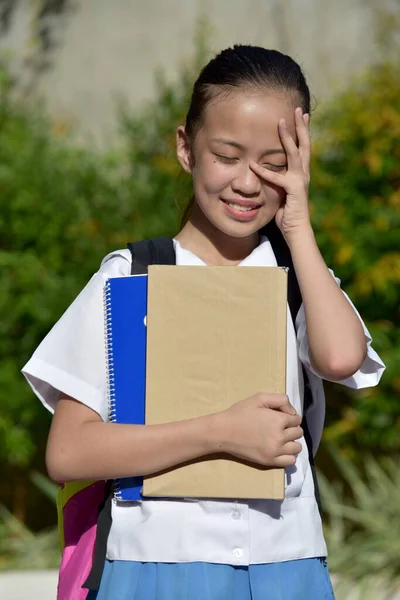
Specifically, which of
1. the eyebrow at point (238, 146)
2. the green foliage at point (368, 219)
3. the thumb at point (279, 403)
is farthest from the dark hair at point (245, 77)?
the green foliage at point (368, 219)

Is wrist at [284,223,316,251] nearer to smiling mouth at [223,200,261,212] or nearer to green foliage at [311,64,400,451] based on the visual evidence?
smiling mouth at [223,200,261,212]

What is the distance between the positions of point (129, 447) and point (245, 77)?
0.70 meters

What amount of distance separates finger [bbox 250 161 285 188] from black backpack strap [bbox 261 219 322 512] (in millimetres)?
176

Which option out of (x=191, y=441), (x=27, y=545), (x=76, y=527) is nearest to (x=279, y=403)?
(x=191, y=441)

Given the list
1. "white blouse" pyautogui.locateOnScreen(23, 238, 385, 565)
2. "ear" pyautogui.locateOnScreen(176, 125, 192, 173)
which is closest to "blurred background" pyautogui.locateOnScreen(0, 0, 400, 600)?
"ear" pyautogui.locateOnScreen(176, 125, 192, 173)

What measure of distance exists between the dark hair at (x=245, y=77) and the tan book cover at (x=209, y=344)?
0.35m

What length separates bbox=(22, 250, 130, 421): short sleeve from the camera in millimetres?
1821

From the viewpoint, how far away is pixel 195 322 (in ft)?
5.88

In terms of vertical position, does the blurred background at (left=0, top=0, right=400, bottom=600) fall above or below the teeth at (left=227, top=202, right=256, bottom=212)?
below

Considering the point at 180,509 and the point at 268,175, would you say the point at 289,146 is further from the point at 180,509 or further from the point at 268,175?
the point at 180,509

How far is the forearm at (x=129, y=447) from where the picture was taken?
173 cm

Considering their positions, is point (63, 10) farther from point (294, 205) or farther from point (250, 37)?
point (294, 205)

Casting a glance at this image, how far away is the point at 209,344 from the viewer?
5.86ft

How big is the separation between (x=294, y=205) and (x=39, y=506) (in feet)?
11.9
